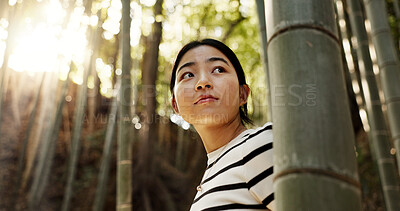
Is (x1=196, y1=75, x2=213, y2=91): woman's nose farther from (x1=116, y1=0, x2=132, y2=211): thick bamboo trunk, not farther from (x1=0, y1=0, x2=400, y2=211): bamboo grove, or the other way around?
(x1=116, y1=0, x2=132, y2=211): thick bamboo trunk

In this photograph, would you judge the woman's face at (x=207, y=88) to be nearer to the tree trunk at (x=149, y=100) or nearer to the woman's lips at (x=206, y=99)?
the woman's lips at (x=206, y=99)

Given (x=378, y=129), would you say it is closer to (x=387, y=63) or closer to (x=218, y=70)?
(x=387, y=63)

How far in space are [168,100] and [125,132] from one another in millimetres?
3069

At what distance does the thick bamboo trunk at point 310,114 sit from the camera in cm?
39

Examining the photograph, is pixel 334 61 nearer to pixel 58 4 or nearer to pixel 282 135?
pixel 282 135

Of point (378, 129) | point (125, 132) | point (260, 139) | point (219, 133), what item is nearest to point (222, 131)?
point (219, 133)

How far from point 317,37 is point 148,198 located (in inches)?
193

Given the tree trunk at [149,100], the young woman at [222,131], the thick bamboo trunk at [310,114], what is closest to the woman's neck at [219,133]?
the young woman at [222,131]

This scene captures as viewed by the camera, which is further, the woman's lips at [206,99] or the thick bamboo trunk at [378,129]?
the thick bamboo trunk at [378,129]

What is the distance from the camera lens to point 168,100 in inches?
193

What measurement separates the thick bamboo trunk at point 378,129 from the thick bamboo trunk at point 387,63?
298 millimetres

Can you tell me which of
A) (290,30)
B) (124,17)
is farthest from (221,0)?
(290,30)

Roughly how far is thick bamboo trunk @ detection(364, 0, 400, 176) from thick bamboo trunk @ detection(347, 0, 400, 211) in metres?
0.30

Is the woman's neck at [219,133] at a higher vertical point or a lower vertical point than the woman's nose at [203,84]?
lower
